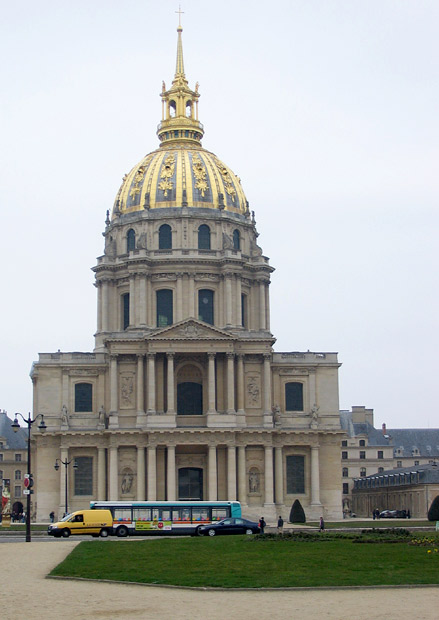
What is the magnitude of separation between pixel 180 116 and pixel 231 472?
3932 centimetres

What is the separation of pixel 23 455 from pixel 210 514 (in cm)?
7139

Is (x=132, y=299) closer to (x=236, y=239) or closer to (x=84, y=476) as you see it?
(x=236, y=239)

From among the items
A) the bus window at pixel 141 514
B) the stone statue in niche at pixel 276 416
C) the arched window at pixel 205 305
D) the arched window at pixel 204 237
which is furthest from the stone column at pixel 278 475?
the bus window at pixel 141 514

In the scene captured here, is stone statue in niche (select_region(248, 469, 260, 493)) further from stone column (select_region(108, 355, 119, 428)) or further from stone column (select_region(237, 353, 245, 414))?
stone column (select_region(108, 355, 119, 428))

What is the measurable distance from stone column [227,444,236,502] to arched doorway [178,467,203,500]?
352 centimetres

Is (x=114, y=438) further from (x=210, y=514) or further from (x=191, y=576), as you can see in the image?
(x=191, y=576)

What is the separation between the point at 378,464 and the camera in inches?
5645

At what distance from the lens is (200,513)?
66438mm

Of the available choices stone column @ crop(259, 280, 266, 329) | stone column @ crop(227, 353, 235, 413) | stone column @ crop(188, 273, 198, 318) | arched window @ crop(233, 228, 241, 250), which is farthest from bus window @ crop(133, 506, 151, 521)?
arched window @ crop(233, 228, 241, 250)

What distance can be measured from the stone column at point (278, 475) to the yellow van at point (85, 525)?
3082cm

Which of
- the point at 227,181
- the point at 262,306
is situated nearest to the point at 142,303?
the point at 262,306

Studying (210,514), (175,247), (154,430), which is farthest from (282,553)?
(175,247)

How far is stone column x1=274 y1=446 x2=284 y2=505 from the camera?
9162 cm

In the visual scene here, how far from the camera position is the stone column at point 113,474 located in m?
89.6
